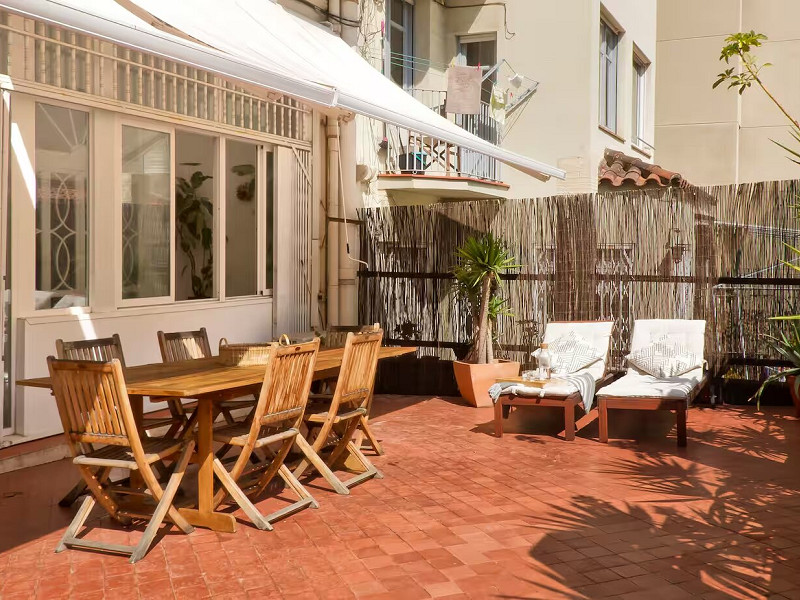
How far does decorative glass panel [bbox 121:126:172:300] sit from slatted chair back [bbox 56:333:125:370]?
2078mm

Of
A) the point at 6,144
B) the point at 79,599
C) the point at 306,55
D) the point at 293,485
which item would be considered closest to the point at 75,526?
the point at 79,599

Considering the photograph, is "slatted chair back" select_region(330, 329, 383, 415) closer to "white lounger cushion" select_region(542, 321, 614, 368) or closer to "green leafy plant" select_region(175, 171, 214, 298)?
"green leafy plant" select_region(175, 171, 214, 298)

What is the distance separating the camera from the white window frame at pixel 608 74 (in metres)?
15.5

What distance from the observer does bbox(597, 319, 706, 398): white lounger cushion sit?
8266 millimetres

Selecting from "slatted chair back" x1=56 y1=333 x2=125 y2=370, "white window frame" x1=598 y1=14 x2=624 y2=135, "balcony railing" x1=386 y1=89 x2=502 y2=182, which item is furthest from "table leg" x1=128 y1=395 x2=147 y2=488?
"white window frame" x1=598 y1=14 x2=624 y2=135

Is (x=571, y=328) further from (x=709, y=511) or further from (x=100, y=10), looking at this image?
(x=100, y=10)

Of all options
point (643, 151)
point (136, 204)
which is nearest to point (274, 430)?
point (136, 204)

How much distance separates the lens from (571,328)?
971 cm

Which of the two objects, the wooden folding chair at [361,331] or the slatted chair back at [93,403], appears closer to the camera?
the slatted chair back at [93,403]

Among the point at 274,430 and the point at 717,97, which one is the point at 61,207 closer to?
the point at 274,430

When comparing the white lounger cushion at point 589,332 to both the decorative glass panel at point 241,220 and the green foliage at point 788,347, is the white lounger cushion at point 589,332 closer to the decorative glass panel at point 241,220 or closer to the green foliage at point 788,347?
the green foliage at point 788,347

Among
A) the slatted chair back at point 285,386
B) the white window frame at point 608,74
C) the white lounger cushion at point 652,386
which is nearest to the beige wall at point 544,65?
the white window frame at point 608,74

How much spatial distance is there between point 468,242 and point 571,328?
1.59m

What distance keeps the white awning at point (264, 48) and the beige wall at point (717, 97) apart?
1107 cm
